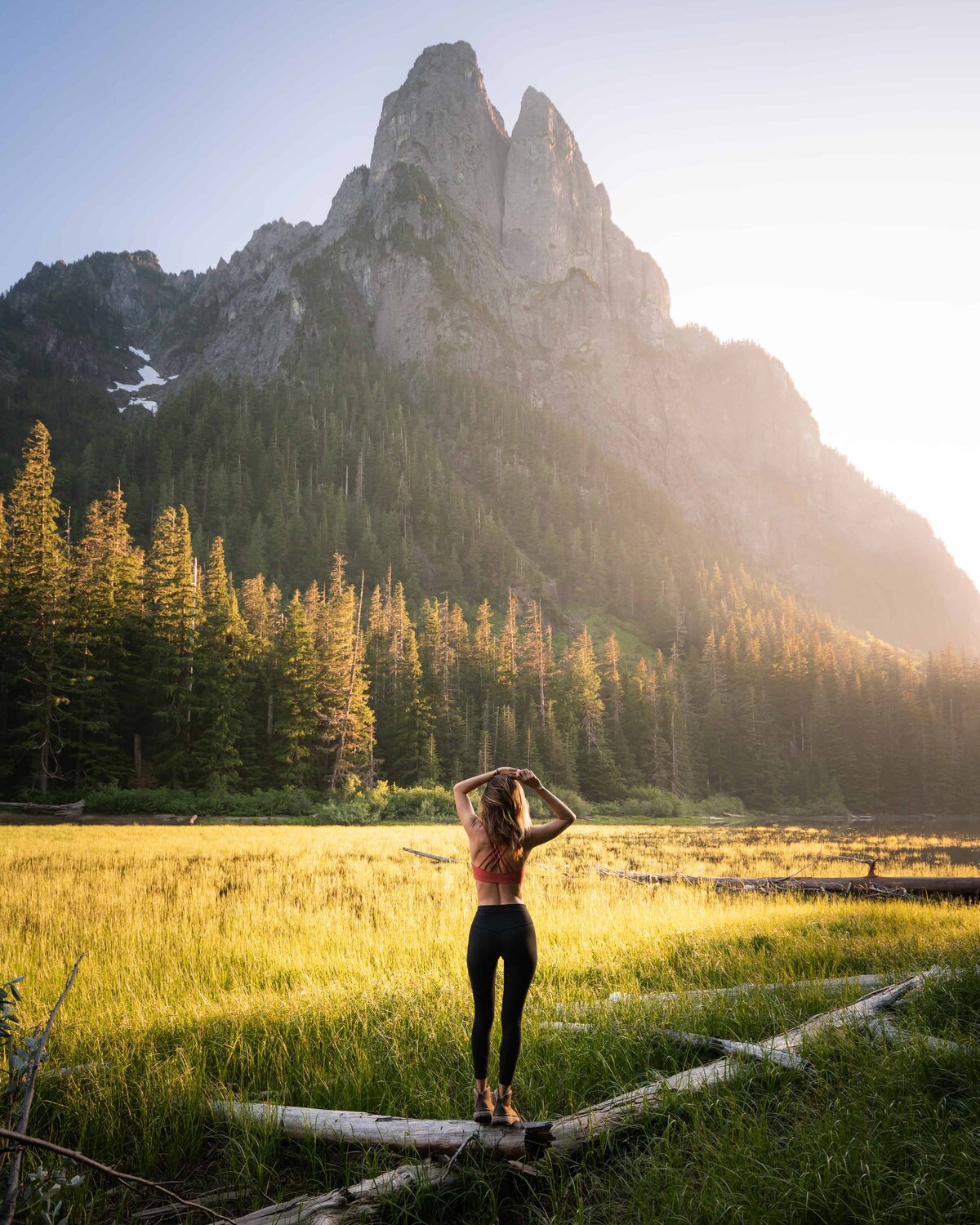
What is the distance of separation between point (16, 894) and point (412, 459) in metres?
124

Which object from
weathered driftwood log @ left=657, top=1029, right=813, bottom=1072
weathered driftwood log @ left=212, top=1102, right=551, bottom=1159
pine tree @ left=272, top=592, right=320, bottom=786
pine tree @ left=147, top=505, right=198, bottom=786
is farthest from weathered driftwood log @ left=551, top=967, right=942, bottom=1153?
pine tree @ left=272, top=592, right=320, bottom=786

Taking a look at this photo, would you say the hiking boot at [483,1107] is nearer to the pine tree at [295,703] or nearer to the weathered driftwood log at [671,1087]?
the weathered driftwood log at [671,1087]

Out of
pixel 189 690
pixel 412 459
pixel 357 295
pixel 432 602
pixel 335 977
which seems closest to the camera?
pixel 335 977

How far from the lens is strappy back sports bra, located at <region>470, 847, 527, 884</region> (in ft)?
14.0

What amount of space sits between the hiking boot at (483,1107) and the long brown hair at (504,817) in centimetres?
160

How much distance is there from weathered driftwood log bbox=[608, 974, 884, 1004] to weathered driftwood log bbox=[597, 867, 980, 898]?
9094 mm

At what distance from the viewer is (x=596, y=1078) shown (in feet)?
16.7

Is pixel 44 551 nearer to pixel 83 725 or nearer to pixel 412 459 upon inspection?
pixel 83 725

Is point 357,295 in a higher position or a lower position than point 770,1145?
higher

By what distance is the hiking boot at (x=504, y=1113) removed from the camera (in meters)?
4.05

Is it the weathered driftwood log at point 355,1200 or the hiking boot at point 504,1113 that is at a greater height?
the hiking boot at point 504,1113

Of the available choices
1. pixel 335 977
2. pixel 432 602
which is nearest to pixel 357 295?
pixel 432 602

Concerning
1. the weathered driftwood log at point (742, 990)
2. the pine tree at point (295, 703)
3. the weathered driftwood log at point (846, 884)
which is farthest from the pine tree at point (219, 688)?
the weathered driftwood log at point (742, 990)

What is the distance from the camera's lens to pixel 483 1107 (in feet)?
13.8
